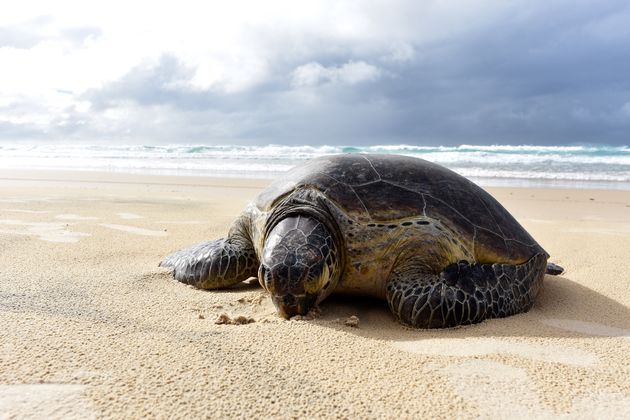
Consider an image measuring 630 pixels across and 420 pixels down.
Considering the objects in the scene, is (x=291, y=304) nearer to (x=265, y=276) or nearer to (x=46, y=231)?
(x=265, y=276)

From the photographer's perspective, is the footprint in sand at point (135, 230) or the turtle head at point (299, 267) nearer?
the turtle head at point (299, 267)

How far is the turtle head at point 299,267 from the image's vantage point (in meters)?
3.22

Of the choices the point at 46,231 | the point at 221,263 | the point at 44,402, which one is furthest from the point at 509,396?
the point at 46,231

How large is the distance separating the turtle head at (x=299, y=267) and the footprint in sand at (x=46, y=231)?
3285 mm

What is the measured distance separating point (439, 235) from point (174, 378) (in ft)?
7.33

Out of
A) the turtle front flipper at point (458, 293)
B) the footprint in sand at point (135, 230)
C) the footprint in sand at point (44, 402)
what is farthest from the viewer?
the footprint in sand at point (135, 230)

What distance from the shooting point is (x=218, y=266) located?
407cm

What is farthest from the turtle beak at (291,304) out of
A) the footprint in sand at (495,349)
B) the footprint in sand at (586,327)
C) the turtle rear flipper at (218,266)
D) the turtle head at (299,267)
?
the footprint in sand at (586,327)

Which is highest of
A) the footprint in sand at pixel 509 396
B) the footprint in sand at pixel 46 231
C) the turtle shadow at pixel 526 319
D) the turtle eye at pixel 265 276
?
the turtle eye at pixel 265 276

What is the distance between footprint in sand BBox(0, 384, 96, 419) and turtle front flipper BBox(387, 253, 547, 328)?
202 centimetres

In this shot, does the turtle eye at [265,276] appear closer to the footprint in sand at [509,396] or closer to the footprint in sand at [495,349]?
the footprint in sand at [495,349]

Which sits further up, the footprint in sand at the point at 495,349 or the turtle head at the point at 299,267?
the turtle head at the point at 299,267

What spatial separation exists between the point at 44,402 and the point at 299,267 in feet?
5.56

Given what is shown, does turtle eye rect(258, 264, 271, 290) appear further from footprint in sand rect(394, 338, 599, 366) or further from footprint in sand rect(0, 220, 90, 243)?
footprint in sand rect(0, 220, 90, 243)
